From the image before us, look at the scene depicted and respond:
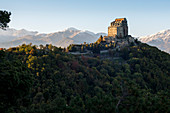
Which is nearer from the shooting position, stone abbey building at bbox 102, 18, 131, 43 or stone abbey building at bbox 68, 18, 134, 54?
stone abbey building at bbox 68, 18, 134, 54

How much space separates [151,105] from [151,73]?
44.3 metres

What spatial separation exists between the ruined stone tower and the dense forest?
12.4 m

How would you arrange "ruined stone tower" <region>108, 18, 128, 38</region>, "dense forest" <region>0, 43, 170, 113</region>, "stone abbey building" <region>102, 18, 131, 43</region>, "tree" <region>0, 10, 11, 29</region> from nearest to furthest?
"dense forest" <region>0, 43, 170, 113</region> → "tree" <region>0, 10, 11, 29</region> → "stone abbey building" <region>102, 18, 131, 43</region> → "ruined stone tower" <region>108, 18, 128, 38</region>

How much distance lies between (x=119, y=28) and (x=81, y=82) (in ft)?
152

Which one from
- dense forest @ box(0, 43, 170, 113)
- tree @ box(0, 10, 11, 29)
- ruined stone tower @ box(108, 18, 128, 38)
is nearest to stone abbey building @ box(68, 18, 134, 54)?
ruined stone tower @ box(108, 18, 128, 38)

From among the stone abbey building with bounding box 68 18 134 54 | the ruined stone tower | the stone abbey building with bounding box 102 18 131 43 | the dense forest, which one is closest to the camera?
the dense forest

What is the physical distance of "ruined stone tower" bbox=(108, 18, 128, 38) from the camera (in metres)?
81.1

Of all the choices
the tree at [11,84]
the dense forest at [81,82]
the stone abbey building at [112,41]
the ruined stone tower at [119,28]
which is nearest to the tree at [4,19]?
the dense forest at [81,82]

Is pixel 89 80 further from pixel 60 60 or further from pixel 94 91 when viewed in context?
pixel 60 60

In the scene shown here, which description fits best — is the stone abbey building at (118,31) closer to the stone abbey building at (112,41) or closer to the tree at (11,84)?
the stone abbey building at (112,41)

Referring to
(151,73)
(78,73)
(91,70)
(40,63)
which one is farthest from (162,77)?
(40,63)

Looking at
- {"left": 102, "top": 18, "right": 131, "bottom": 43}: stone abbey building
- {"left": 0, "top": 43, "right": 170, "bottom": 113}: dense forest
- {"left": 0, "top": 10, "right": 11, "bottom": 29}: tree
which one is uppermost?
{"left": 102, "top": 18, "right": 131, "bottom": 43}: stone abbey building

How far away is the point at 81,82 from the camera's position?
44.2 metres

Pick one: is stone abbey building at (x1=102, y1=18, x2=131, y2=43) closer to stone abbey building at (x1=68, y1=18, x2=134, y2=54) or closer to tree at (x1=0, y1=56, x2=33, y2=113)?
stone abbey building at (x1=68, y1=18, x2=134, y2=54)
